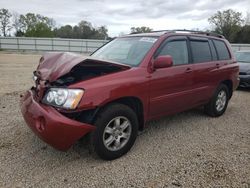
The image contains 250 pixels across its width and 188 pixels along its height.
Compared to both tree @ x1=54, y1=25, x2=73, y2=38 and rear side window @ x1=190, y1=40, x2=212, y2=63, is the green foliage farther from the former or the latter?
rear side window @ x1=190, y1=40, x2=212, y2=63

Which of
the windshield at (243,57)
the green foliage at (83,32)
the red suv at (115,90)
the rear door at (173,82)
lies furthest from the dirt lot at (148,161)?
the green foliage at (83,32)

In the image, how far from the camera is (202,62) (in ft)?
15.6

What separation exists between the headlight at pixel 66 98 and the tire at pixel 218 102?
331 cm

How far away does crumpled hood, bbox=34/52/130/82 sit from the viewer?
3066 mm

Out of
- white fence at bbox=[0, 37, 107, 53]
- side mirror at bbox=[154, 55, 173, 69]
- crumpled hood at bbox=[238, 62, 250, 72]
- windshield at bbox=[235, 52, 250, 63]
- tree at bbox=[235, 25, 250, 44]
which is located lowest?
crumpled hood at bbox=[238, 62, 250, 72]

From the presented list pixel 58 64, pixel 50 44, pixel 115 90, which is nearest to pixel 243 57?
pixel 115 90

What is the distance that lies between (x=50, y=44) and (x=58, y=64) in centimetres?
2715

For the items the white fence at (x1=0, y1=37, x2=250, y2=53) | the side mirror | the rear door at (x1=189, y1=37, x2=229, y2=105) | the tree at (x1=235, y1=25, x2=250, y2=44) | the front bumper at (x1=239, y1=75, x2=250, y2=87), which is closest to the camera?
the side mirror

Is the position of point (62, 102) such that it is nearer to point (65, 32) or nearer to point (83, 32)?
point (83, 32)

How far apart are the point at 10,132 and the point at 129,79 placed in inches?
91.1

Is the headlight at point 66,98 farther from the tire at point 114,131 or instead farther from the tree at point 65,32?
the tree at point 65,32

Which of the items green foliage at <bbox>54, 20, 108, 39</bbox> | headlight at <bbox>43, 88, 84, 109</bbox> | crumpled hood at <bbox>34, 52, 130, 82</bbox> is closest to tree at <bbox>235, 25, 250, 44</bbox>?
green foliage at <bbox>54, 20, 108, 39</bbox>

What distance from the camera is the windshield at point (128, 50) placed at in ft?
12.6

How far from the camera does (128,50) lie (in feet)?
13.6
